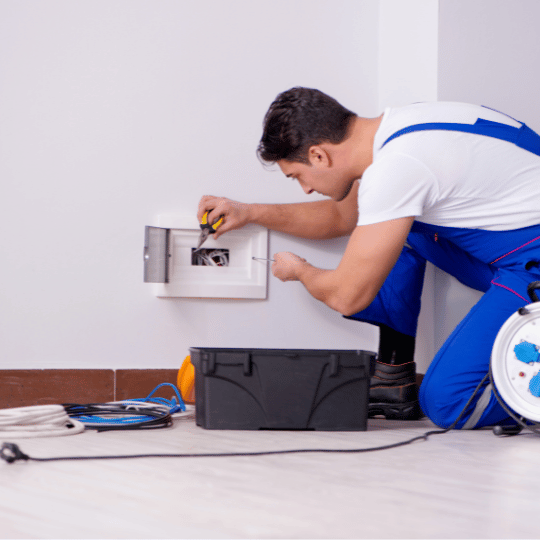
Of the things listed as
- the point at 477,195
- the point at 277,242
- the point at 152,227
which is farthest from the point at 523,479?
the point at 152,227

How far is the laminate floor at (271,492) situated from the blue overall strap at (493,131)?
2.28 ft

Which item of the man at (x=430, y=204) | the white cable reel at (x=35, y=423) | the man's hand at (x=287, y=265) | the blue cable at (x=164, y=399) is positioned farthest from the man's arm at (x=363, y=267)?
the white cable reel at (x=35, y=423)

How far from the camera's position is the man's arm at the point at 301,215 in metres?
1.75

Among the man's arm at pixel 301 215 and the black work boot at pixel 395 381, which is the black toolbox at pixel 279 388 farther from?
the man's arm at pixel 301 215

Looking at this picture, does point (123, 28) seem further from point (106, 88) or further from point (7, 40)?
point (7, 40)

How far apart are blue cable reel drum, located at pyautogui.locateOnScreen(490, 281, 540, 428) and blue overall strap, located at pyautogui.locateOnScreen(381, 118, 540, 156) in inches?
13.7

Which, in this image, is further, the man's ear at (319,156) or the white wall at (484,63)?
the white wall at (484,63)

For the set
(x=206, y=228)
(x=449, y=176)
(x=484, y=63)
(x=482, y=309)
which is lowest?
(x=482, y=309)

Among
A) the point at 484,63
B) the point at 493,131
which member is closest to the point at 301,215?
the point at 493,131

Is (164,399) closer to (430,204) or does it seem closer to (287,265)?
(287,265)

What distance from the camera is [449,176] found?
1.29m

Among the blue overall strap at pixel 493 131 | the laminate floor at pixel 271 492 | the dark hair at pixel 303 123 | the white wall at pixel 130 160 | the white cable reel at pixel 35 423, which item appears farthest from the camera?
the white wall at pixel 130 160

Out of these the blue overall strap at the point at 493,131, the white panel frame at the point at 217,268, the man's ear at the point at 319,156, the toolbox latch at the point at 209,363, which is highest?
the blue overall strap at the point at 493,131

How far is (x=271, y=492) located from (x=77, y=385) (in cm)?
107
